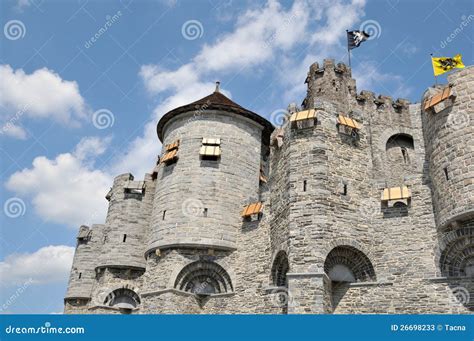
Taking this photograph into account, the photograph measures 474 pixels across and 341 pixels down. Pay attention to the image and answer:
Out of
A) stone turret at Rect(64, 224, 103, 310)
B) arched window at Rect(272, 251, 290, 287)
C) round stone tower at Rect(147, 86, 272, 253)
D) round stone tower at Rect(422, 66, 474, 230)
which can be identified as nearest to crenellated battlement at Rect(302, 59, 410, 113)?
round stone tower at Rect(147, 86, 272, 253)

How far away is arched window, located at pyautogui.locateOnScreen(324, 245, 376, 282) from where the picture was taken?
16719mm

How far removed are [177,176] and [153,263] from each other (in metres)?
4.51

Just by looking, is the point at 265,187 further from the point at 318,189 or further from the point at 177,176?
the point at 318,189

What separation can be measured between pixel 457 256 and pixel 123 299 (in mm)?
18411

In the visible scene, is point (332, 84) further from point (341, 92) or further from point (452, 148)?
point (452, 148)

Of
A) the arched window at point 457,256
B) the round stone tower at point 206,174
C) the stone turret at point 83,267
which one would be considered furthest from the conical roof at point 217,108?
the arched window at point 457,256

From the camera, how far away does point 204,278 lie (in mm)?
21203

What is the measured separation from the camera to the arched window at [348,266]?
16.7 m

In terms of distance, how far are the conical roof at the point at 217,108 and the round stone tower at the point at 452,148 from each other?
9.61 meters

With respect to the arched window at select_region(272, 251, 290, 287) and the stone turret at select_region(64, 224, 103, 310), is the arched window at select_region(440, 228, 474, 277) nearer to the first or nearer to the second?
the arched window at select_region(272, 251, 290, 287)

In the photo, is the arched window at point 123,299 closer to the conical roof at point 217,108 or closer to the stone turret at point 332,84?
the conical roof at point 217,108

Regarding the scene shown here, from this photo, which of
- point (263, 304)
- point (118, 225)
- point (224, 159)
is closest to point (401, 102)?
point (224, 159)

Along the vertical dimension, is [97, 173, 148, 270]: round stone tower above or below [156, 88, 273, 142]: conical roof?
below

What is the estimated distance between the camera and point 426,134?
18.0 m
